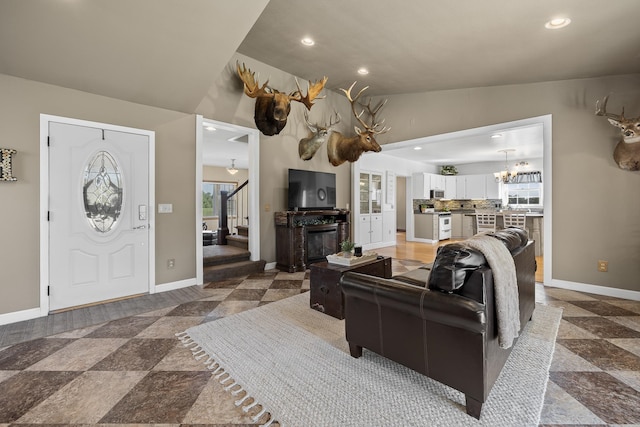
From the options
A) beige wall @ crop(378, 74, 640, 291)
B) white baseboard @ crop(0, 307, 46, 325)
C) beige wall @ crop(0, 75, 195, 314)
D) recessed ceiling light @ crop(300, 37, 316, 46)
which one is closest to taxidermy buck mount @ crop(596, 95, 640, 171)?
beige wall @ crop(378, 74, 640, 291)

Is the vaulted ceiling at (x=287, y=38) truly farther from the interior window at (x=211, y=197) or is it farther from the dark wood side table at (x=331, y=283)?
the interior window at (x=211, y=197)

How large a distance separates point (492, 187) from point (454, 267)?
32.0 ft

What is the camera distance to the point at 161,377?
1.92m

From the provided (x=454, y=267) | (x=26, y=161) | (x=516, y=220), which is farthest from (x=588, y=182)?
(x=26, y=161)

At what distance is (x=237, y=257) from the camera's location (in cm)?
485

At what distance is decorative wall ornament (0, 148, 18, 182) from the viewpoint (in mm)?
2715

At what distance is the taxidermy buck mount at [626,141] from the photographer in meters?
3.31

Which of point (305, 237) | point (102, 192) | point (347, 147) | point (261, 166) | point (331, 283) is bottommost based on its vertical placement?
point (331, 283)

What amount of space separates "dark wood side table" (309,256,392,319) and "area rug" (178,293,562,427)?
21 centimetres

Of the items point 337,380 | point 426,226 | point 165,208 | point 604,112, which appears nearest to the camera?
point 337,380

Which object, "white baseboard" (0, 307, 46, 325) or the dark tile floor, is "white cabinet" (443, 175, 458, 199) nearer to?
the dark tile floor

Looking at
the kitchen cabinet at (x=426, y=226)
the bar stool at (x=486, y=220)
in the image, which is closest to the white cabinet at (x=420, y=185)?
the kitchen cabinet at (x=426, y=226)

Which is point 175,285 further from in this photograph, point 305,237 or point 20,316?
point 305,237

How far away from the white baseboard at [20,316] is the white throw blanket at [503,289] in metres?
4.04
